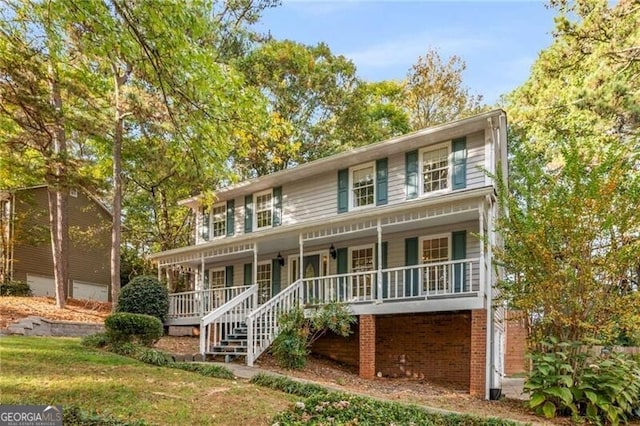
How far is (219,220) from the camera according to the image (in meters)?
18.3

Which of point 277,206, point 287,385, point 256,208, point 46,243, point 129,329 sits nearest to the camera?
point 287,385

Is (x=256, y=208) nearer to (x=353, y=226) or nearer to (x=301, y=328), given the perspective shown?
(x=353, y=226)

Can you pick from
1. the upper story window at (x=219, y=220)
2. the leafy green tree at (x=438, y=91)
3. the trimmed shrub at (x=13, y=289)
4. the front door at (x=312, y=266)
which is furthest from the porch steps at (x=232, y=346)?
the leafy green tree at (x=438, y=91)

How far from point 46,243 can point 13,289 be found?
452 cm

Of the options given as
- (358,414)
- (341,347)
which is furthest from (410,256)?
(358,414)

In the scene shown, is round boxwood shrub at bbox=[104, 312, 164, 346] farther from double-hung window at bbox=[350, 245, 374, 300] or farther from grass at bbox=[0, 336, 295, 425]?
double-hung window at bbox=[350, 245, 374, 300]

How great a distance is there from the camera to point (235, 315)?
523 inches

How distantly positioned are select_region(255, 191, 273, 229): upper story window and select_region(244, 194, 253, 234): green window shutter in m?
0.23

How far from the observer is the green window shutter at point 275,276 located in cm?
1587

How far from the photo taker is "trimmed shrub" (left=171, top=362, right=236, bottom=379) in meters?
9.24

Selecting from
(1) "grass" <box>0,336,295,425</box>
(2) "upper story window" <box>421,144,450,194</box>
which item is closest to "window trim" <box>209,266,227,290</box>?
(2) "upper story window" <box>421,144,450,194</box>

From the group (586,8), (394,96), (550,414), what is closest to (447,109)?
(394,96)

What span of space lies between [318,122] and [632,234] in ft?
56.9

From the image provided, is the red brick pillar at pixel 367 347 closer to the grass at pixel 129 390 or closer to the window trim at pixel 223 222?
the grass at pixel 129 390
